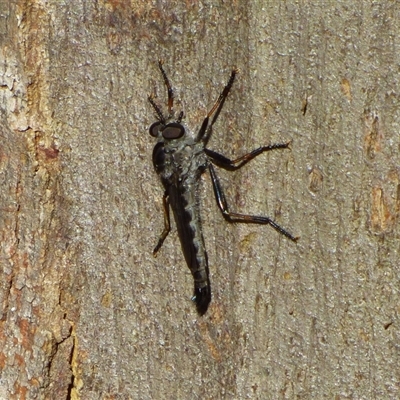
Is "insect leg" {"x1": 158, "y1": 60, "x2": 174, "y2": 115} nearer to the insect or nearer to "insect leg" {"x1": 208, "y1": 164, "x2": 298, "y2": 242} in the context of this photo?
the insect

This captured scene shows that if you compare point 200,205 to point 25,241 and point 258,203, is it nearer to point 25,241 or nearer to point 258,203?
point 258,203

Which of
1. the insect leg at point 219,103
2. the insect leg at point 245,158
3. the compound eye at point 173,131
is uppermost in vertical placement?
the insect leg at point 219,103

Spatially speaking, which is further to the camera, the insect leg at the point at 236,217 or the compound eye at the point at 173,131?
the compound eye at the point at 173,131

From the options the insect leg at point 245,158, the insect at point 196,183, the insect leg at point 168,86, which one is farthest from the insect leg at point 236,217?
the insect leg at point 168,86

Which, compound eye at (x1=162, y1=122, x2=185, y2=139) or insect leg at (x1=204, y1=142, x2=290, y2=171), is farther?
compound eye at (x1=162, y1=122, x2=185, y2=139)

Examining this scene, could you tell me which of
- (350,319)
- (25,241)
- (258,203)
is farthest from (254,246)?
(25,241)

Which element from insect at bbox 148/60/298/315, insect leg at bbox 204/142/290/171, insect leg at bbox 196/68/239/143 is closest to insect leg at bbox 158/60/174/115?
insect at bbox 148/60/298/315

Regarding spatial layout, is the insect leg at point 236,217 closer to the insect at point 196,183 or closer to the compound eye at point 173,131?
the insect at point 196,183

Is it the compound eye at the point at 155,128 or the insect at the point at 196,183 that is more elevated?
the compound eye at the point at 155,128
